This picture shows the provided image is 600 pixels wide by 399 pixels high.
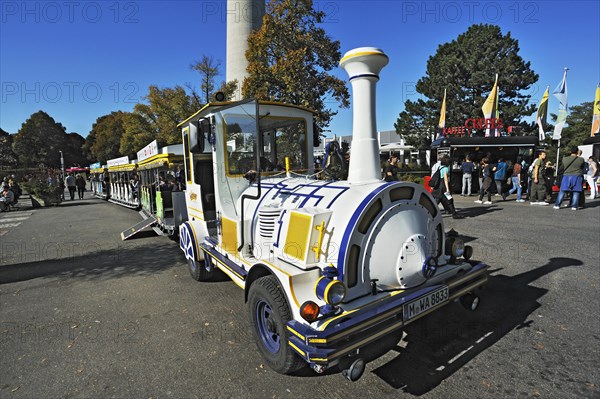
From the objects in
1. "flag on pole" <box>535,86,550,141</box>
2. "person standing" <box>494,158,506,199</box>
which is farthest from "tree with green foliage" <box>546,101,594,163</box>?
"person standing" <box>494,158,506,199</box>

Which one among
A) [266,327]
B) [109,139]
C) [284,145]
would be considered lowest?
[266,327]

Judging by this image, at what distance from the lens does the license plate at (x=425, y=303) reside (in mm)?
2453

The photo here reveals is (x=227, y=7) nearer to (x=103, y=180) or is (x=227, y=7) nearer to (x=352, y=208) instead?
(x=103, y=180)

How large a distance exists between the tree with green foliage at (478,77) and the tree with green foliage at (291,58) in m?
16.1

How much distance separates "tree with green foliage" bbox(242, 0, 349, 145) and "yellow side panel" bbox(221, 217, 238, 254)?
10.7 meters

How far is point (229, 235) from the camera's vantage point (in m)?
3.92

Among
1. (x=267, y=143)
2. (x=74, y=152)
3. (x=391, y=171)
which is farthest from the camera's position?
(x=74, y=152)

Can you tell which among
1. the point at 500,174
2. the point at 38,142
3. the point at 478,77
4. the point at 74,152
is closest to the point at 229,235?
the point at 500,174

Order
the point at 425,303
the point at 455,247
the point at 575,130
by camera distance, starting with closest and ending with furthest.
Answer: the point at 425,303
the point at 455,247
the point at 575,130

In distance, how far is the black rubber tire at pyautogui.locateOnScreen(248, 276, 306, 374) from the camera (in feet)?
7.98

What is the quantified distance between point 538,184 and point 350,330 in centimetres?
1139

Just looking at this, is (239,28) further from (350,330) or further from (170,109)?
(350,330)

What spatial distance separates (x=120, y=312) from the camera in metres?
4.02

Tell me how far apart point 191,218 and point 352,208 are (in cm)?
334
